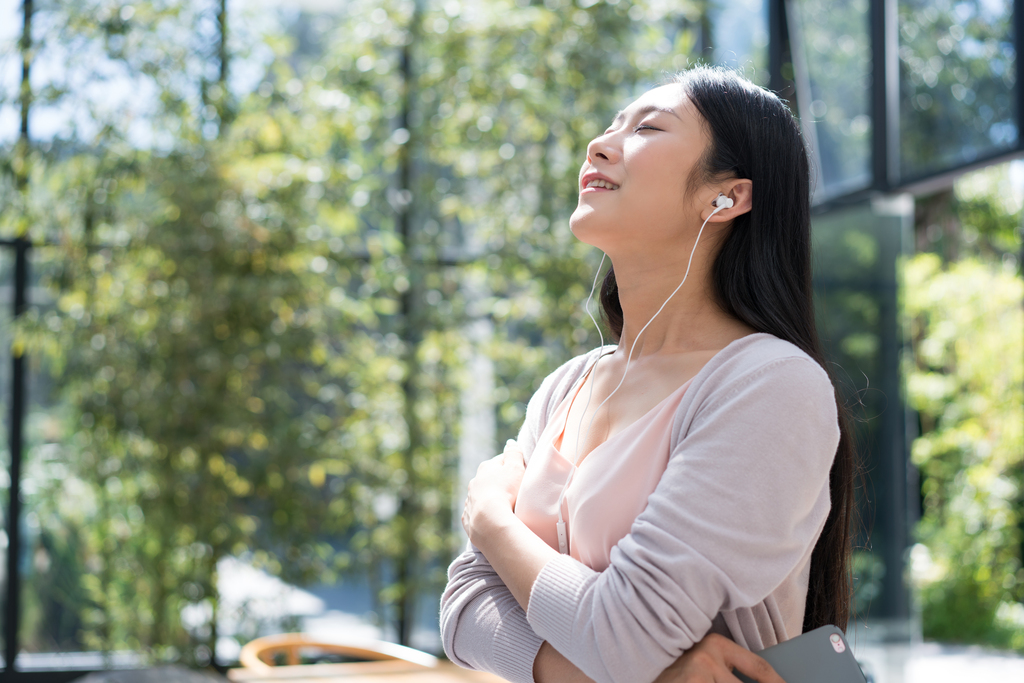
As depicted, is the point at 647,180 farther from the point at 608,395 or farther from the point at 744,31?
the point at 744,31

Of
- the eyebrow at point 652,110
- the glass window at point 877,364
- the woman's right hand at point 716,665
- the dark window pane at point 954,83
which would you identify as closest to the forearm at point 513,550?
the woman's right hand at point 716,665

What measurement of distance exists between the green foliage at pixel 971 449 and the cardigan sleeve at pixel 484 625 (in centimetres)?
551

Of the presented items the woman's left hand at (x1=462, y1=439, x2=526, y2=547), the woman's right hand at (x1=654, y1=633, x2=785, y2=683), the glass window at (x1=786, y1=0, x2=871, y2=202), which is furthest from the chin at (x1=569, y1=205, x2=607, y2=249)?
the glass window at (x1=786, y1=0, x2=871, y2=202)

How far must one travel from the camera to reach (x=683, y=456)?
3.07ft

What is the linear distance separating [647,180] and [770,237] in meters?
0.17

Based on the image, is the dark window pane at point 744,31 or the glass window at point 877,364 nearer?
the glass window at point 877,364

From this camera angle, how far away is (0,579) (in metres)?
3.77

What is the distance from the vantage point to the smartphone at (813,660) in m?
0.93

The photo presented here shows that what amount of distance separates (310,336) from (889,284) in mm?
2419

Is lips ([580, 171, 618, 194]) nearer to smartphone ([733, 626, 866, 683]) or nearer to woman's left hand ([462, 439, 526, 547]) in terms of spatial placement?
woman's left hand ([462, 439, 526, 547])

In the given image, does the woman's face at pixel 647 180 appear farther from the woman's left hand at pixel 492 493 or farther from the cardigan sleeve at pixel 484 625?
the cardigan sleeve at pixel 484 625

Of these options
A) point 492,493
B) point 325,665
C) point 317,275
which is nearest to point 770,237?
point 492,493

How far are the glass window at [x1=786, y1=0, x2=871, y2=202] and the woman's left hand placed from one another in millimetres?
2697

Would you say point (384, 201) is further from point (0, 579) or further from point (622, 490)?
point (622, 490)
